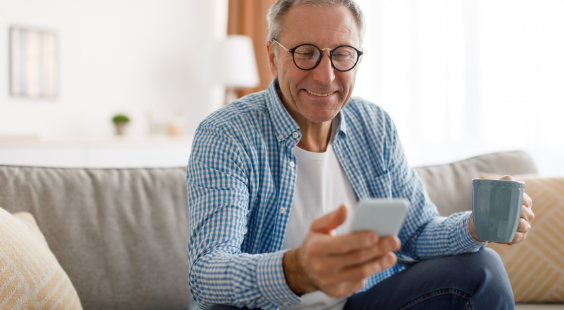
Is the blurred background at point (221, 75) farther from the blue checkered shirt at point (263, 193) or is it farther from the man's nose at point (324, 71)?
the man's nose at point (324, 71)

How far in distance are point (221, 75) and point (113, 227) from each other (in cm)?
233

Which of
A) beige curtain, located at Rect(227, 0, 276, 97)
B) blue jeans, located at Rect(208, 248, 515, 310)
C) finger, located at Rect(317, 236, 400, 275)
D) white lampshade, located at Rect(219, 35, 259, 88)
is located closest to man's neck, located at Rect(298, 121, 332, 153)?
blue jeans, located at Rect(208, 248, 515, 310)

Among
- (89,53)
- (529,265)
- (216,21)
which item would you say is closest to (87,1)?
(89,53)

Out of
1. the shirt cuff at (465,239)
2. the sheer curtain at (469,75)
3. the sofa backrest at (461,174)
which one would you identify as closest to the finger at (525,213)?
the shirt cuff at (465,239)

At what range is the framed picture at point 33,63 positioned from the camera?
3357 mm

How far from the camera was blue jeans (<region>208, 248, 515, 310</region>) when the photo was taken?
3.40 ft

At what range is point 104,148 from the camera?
3119 mm

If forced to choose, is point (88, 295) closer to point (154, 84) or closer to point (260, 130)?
point (260, 130)

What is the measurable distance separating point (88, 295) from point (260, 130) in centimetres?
66

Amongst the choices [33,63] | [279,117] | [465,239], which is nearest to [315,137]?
[279,117]

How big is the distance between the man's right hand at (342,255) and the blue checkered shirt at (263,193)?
0.11 metres

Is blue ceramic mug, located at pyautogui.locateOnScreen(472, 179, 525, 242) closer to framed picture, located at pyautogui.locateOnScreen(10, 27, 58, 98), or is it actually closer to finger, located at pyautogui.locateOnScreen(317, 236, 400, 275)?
finger, located at pyautogui.locateOnScreen(317, 236, 400, 275)

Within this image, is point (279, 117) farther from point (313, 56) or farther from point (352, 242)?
point (352, 242)

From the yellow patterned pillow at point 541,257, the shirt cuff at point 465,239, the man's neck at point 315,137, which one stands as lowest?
the yellow patterned pillow at point 541,257
